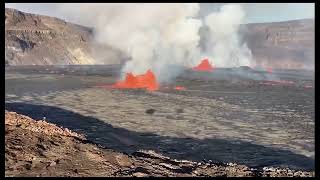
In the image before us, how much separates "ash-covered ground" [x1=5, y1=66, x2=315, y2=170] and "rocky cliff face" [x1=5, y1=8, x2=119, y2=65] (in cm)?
10029

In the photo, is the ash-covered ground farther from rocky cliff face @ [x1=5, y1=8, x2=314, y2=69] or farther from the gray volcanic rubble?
rocky cliff face @ [x1=5, y1=8, x2=314, y2=69]

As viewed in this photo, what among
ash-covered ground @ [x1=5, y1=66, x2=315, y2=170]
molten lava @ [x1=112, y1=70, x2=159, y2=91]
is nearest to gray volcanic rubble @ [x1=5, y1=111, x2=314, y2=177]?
ash-covered ground @ [x1=5, y1=66, x2=315, y2=170]

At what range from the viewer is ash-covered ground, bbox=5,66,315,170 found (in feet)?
80.7

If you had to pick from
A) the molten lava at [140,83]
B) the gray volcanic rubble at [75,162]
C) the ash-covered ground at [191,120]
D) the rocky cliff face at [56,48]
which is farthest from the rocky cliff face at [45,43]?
the gray volcanic rubble at [75,162]

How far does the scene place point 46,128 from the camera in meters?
21.2

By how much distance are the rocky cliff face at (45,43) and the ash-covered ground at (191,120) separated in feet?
329

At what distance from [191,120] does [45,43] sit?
13977cm

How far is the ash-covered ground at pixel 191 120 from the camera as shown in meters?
24.6

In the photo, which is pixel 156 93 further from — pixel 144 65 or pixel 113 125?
pixel 144 65

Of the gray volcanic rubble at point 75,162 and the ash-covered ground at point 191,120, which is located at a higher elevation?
the gray volcanic rubble at point 75,162

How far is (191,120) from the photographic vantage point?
117 feet

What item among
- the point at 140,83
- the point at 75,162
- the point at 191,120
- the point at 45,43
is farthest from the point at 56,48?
the point at 75,162

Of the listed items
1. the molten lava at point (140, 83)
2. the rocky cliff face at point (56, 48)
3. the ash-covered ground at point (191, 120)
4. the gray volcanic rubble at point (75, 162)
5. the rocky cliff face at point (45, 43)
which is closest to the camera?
the gray volcanic rubble at point (75, 162)

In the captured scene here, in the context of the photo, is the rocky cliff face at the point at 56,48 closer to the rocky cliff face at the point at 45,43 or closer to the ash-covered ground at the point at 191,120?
the rocky cliff face at the point at 45,43
